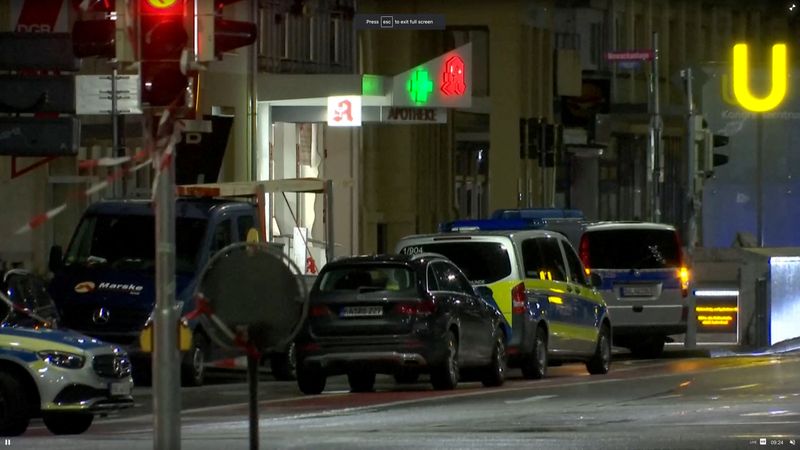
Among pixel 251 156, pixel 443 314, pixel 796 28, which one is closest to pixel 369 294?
pixel 443 314

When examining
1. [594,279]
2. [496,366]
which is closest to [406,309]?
[496,366]

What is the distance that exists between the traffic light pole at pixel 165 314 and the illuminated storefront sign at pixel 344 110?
22.0 metres

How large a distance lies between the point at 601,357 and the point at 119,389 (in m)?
10.4

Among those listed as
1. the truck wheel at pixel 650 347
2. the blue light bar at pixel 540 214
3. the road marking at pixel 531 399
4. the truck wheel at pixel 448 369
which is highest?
the blue light bar at pixel 540 214

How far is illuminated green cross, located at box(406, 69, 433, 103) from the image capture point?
33906 mm

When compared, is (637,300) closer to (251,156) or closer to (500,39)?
(251,156)

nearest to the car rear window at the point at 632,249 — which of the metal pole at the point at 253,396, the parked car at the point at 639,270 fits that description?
the parked car at the point at 639,270

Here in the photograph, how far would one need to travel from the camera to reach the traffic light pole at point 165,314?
34.9ft

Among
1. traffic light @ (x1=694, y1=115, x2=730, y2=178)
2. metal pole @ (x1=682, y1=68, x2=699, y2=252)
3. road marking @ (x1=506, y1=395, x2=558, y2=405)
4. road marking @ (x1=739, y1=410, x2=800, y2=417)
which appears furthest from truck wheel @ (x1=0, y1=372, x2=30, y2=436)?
traffic light @ (x1=694, y1=115, x2=730, y2=178)

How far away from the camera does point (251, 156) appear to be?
116 feet

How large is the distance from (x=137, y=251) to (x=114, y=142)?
1603 millimetres

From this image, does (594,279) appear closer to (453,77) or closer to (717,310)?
(717,310)

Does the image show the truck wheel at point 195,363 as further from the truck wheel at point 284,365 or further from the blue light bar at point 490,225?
the blue light bar at point 490,225

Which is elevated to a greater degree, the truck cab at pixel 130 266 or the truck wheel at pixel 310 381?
the truck cab at pixel 130 266
